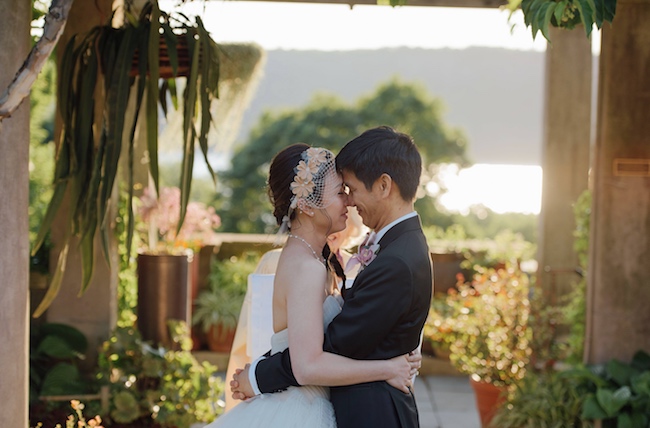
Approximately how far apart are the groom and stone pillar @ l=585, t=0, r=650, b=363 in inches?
95.8

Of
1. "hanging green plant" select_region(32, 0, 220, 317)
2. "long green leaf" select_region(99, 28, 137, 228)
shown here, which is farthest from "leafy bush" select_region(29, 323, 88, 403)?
"long green leaf" select_region(99, 28, 137, 228)

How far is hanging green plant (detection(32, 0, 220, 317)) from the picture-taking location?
3.31 meters

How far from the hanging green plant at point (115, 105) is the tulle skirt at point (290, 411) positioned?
1278 millimetres

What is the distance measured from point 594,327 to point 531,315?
606 millimetres

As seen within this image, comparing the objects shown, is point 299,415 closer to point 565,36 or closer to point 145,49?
point 145,49

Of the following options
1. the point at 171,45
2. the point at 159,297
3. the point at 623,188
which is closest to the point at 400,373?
the point at 171,45

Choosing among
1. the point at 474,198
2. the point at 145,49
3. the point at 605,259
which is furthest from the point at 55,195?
the point at 474,198

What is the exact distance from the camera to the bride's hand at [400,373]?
6.72 ft

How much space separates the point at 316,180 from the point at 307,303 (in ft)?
1.12

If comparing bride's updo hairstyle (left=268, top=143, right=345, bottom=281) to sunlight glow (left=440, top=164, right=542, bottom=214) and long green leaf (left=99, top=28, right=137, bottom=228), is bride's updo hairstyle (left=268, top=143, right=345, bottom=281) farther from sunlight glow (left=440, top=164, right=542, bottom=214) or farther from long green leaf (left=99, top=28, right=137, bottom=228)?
sunlight glow (left=440, top=164, right=542, bottom=214)

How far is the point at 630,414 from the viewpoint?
3.82 m

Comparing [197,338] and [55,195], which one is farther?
[197,338]

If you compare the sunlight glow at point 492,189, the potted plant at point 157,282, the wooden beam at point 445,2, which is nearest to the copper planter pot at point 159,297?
the potted plant at point 157,282

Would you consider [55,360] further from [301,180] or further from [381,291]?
[381,291]
